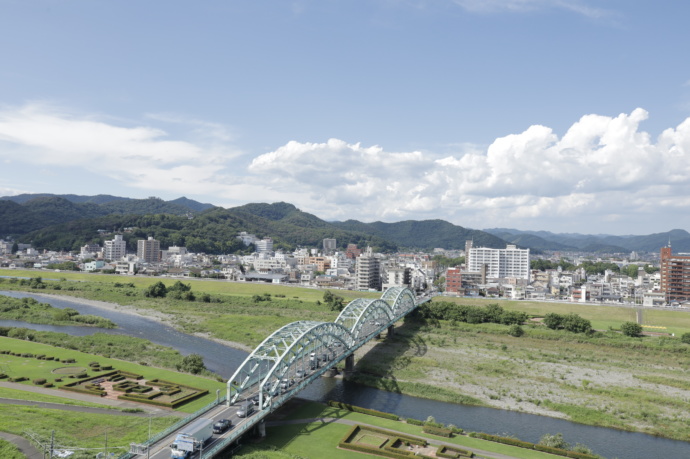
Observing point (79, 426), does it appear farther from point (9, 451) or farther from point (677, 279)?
point (677, 279)

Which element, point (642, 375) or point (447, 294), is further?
point (447, 294)

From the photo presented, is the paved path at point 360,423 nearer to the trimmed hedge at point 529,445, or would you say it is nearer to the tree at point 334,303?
the trimmed hedge at point 529,445

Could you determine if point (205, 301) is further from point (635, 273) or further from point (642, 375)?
point (635, 273)

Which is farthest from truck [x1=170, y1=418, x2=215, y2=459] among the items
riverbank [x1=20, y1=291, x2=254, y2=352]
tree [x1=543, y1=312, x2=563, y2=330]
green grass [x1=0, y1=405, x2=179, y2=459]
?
tree [x1=543, y1=312, x2=563, y2=330]

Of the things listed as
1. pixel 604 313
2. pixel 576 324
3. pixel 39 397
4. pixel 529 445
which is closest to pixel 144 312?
pixel 39 397

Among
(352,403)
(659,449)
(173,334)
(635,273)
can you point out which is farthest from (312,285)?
(635,273)

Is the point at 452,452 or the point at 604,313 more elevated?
the point at 604,313
